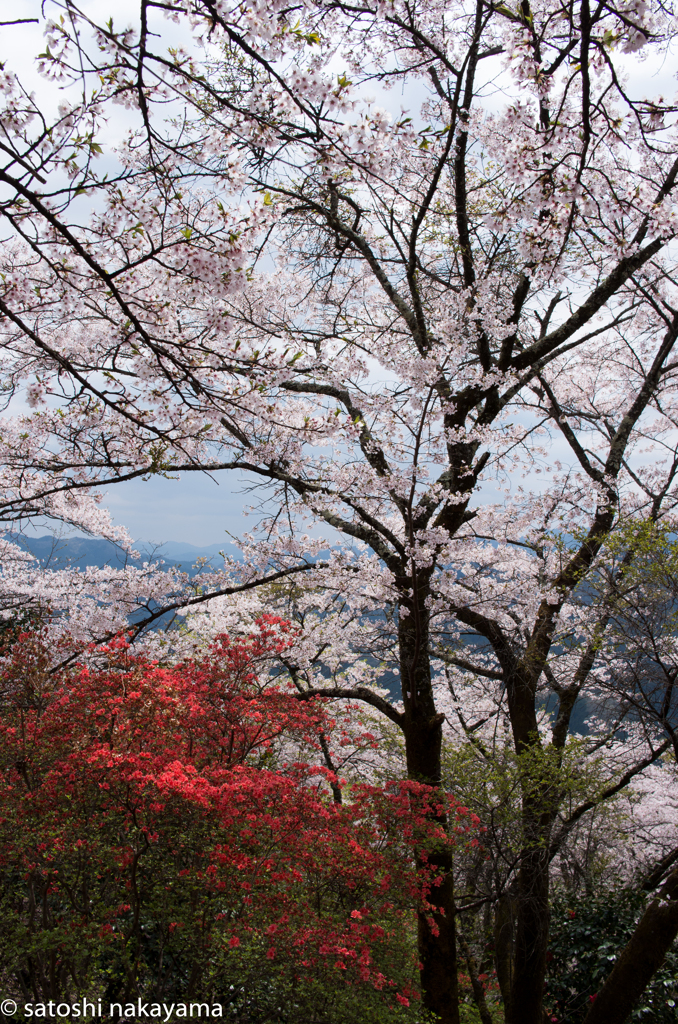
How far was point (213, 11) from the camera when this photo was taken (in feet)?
8.48

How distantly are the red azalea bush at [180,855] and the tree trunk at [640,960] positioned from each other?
1.59m

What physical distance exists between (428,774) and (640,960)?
2.19 metres

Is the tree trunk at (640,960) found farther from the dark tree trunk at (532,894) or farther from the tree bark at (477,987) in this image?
the tree bark at (477,987)

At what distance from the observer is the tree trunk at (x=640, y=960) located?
4672 mm

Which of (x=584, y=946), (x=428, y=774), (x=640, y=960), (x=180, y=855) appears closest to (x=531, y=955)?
(x=584, y=946)

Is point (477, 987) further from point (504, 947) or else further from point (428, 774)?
point (428, 774)

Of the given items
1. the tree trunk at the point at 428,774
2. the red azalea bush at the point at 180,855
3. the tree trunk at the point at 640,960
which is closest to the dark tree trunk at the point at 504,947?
the tree trunk at the point at 428,774

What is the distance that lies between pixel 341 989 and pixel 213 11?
5757 mm

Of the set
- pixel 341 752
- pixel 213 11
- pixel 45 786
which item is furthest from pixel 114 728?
pixel 341 752

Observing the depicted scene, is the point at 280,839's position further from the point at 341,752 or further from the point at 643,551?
the point at 341,752

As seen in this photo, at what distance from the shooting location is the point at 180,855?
4.11m

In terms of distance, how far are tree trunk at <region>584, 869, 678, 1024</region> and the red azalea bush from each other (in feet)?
5.23

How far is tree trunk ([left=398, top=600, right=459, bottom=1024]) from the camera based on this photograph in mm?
5332

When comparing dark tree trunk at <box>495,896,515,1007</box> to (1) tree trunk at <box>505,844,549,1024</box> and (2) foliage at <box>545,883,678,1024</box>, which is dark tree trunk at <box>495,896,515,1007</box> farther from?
(2) foliage at <box>545,883,678,1024</box>
